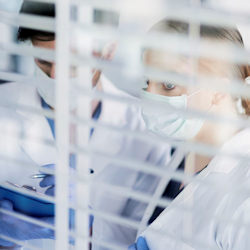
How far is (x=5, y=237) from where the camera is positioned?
1.12 metres

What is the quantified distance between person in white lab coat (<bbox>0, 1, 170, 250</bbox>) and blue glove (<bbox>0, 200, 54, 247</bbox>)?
83mm

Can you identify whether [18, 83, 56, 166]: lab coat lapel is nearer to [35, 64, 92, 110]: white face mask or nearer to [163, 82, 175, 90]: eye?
[35, 64, 92, 110]: white face mask

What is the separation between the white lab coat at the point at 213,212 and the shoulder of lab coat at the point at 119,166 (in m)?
0.09

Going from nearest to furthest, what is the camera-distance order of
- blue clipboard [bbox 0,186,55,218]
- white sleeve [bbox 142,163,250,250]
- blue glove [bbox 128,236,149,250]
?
white sleeve [bbox 142,163,250,250]
blue glove [bbox 128,236,149,250]
blue clipboard [bbox 0,186,55,218]

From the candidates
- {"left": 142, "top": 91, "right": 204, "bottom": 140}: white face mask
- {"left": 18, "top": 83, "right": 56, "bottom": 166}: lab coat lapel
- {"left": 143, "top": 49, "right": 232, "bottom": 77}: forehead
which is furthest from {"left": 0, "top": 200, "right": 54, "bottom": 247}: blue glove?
{"left": 143, "top": 49, "right": 232, "bottom": 77}: forehead

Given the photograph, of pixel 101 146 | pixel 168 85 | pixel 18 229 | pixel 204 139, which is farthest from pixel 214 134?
pixel 18 229

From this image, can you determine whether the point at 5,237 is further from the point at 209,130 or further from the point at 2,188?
the point at 209,130

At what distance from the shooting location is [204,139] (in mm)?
1009

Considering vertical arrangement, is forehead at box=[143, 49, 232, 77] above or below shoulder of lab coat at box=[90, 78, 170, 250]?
above

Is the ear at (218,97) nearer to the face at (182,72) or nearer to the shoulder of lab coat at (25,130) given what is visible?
the face at (182,72)

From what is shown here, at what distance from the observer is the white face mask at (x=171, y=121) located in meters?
0.96

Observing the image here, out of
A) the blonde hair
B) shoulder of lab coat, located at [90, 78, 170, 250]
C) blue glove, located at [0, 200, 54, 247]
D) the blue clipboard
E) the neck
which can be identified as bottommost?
blue glove, located at [0, 200, 54, 247]

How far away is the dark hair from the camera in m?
1.06

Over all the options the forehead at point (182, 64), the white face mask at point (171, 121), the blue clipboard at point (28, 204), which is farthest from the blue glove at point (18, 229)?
the forehead at point (182, 64)
